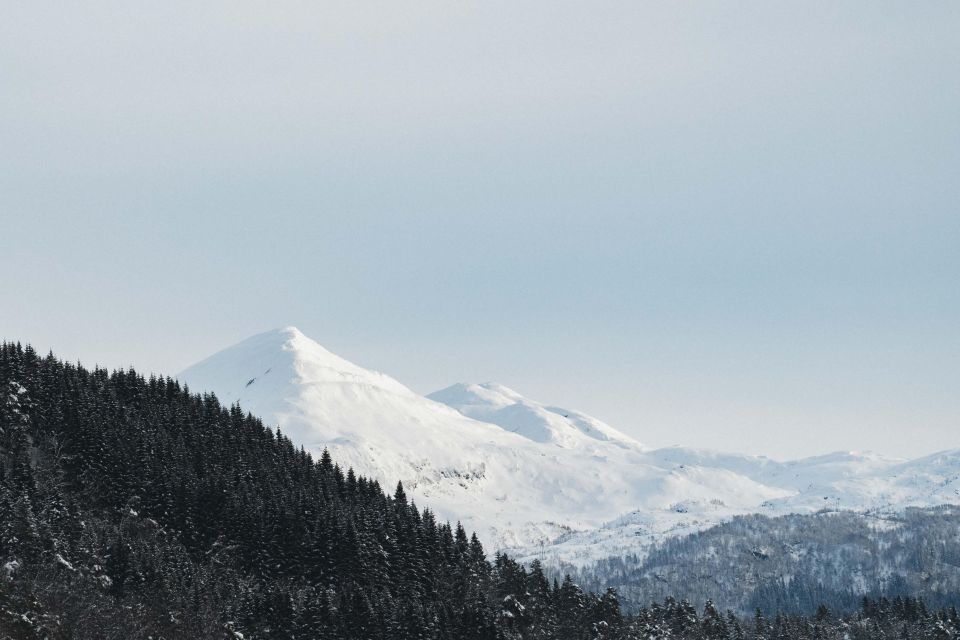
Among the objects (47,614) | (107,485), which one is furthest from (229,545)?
(47,614)

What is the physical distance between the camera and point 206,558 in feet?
550

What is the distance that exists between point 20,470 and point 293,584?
43647 mm

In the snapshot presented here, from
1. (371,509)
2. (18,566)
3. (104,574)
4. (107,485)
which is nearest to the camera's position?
(18,566)

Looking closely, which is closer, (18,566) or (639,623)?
(18,566)

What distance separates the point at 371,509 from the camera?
18962 centimetres

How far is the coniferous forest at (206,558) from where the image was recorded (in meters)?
137

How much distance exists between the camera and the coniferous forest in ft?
449

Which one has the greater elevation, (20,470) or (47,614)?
(20,470)

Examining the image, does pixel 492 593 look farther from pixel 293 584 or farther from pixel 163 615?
pixel 163 615

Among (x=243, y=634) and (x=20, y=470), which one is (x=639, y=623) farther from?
(x=20, y=470)

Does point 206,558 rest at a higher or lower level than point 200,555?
lower

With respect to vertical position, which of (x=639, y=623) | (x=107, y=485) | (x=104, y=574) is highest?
(x=107, y=485)

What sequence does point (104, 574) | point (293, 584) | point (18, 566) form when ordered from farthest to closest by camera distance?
point (293, 584), point (104, 574), point (18, 566)

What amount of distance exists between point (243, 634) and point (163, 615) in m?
11.0
